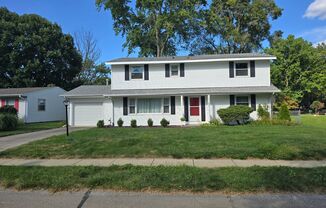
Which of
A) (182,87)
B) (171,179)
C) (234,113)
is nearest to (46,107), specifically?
(182,87)

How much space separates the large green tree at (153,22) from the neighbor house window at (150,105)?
15798 mm

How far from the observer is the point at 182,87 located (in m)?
22.2

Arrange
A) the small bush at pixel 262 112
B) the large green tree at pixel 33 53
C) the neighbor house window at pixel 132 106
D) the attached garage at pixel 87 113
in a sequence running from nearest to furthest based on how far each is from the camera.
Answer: the small bush at pixel 262 112
the neighbor house window at pixel 132 106
the attached garage at pixel 87 113
the large green tree at pixel 33 53

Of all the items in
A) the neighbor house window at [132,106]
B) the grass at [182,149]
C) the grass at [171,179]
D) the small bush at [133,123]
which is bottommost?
the grass at [171,179]

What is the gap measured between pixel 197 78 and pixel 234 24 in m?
23.0

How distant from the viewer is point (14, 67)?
128 ft

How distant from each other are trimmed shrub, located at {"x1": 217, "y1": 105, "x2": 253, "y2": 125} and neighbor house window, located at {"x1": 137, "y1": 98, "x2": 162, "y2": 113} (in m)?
4.80

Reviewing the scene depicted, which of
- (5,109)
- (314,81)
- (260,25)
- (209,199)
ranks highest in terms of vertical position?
(260,25)

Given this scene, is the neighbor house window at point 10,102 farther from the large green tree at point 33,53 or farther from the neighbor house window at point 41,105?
the large green tree at point 33,53

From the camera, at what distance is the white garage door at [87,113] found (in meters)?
23.6

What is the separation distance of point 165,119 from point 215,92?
4172mm

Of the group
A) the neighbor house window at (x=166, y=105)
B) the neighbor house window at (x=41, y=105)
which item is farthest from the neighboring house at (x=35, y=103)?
the neighbor house window at (x=166, y=105)

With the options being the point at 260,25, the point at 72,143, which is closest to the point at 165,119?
the point at 72,143

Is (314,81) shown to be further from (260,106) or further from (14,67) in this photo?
(14,67)
